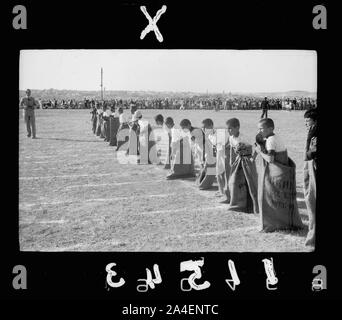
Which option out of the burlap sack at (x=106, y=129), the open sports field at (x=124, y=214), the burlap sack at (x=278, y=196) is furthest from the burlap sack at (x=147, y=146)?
the burlap sack at (x=278, y=196)

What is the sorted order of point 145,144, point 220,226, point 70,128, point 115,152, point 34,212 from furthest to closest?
point 70,128, point 115,152, point 145,144, point 34,212, point 220,226

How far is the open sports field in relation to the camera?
5.14 m

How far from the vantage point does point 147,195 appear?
7.30 meters

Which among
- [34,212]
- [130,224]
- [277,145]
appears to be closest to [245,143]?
[277,145]

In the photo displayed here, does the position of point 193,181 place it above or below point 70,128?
below

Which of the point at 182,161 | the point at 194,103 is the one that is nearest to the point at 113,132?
the point at 194,103

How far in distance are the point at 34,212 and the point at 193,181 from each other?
3.13 meters

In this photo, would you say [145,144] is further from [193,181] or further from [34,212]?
[34,212]

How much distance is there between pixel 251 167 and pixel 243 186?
318 millimetres

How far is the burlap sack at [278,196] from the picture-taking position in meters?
5.22

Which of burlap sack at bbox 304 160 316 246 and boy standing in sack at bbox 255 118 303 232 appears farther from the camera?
boy standing in sack at bbox 255 118 303 232

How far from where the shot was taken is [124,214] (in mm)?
6234

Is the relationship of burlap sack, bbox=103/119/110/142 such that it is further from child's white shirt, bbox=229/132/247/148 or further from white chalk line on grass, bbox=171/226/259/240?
white chalk line on grass, bbox=171/226/259/240

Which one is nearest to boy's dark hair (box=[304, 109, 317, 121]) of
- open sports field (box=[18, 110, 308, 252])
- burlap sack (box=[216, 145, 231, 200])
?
open sports field (box=[18, 110, 308, 252])
